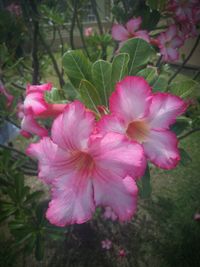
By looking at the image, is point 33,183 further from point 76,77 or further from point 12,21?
point 76,77

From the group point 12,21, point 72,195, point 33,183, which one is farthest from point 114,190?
point 33,183

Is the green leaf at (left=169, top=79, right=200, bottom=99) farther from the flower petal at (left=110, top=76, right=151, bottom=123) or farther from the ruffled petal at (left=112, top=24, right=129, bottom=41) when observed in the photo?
the ruffled petal at (left=112, top=24, right=129, bottom=41)

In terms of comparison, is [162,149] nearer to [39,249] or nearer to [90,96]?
[90,96]

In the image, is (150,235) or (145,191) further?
(150,235)

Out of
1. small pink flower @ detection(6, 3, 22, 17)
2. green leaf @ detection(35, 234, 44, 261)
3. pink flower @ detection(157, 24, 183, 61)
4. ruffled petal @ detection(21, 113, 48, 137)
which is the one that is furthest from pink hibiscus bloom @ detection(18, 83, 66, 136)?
small pink flower @ detection(6, 3, 22, 17)

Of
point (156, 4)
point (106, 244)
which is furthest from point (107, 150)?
point (106, 244)
